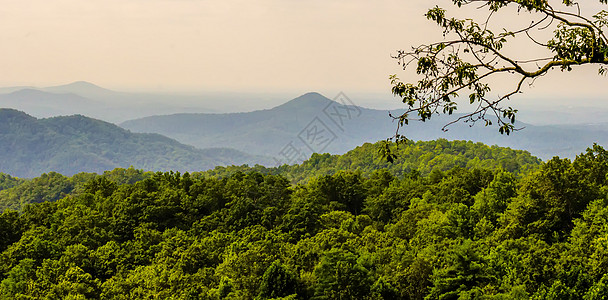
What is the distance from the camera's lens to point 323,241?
2717 centimetres

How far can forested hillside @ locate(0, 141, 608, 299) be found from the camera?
66.3 ft

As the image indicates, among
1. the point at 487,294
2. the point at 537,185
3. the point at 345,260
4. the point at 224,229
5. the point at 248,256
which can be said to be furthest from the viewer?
the point at 224,229

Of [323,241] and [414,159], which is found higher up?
[414,159]

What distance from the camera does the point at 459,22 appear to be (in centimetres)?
714

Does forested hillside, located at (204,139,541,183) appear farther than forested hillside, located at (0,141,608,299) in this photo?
Yes

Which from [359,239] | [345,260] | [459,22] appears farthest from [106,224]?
[459,22]

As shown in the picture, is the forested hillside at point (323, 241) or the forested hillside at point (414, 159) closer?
the forested hillside at point (323, 241)

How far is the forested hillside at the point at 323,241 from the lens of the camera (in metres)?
20.2

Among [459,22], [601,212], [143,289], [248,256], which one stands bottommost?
[143,289]

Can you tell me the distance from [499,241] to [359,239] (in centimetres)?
755

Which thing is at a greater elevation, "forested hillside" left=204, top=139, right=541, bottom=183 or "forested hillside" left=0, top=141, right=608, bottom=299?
"forested hillside" left=204, top=139, right=541, bottom=183

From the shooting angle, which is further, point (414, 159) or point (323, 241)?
point (414, 159)

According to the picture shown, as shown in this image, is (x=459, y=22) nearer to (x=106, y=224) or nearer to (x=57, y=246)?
(x=57, y=246)

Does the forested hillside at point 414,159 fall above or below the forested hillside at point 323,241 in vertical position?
above
